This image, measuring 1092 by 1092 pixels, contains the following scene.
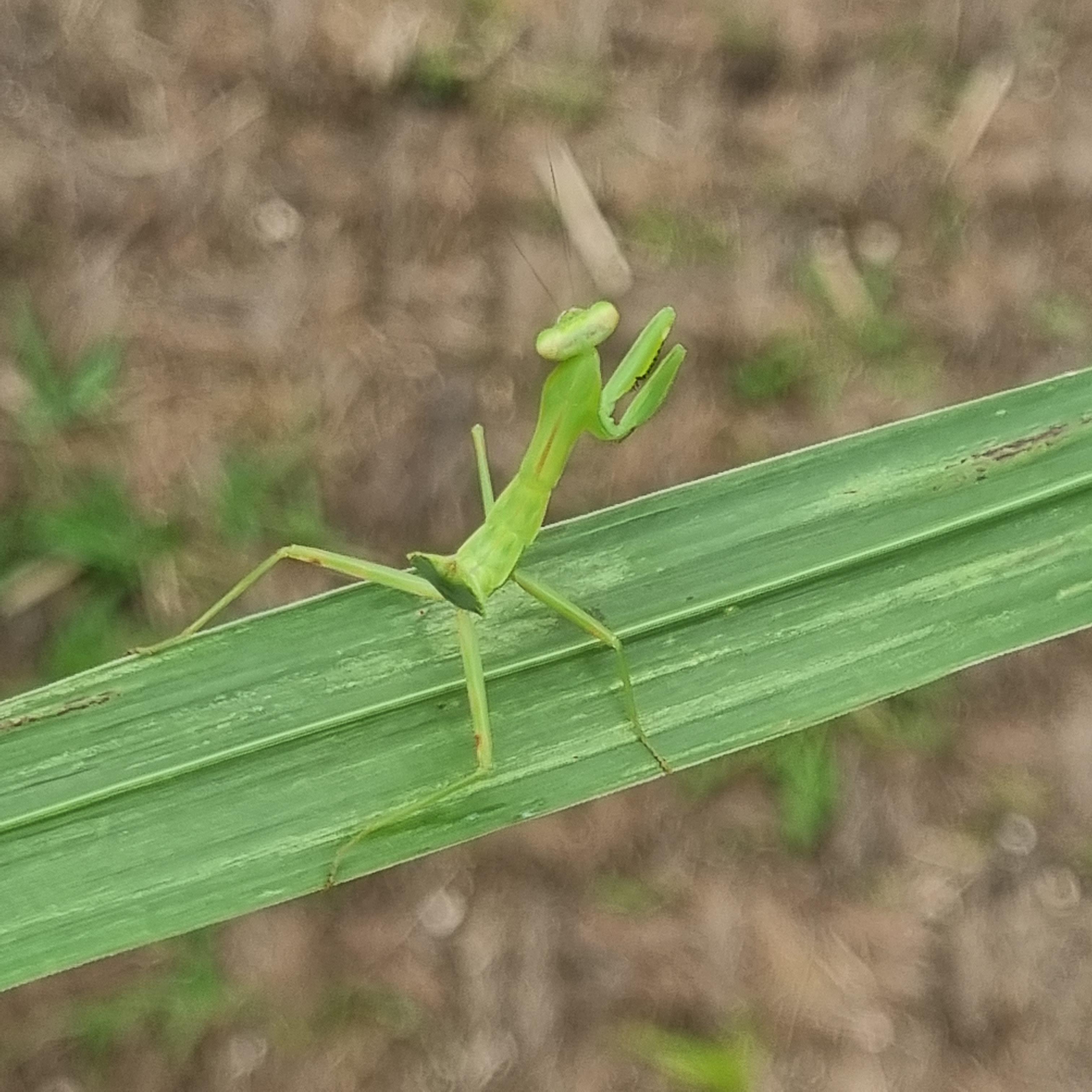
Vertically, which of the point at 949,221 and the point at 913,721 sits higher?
the point at 949,221

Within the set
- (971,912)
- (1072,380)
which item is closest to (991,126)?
(1072,380)

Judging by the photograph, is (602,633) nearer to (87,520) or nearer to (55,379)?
(87,520)

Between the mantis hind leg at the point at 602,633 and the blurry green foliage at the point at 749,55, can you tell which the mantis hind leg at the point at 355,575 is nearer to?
the mantis hind leg at the point at 602,633

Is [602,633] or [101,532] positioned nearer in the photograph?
[602,633]

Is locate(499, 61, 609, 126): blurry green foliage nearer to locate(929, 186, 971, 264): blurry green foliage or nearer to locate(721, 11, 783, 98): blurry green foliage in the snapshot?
locate(721, 11, 783, 98): blurry green foliage

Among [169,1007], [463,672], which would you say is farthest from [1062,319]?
[169,1007]

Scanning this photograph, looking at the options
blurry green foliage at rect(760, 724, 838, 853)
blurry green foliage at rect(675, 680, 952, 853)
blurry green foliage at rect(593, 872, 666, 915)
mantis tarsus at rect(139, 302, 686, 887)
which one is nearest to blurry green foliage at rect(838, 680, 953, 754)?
blurry green foliage at rect(675, 680, 952, 853)

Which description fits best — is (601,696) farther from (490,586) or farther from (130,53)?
(130,53)
